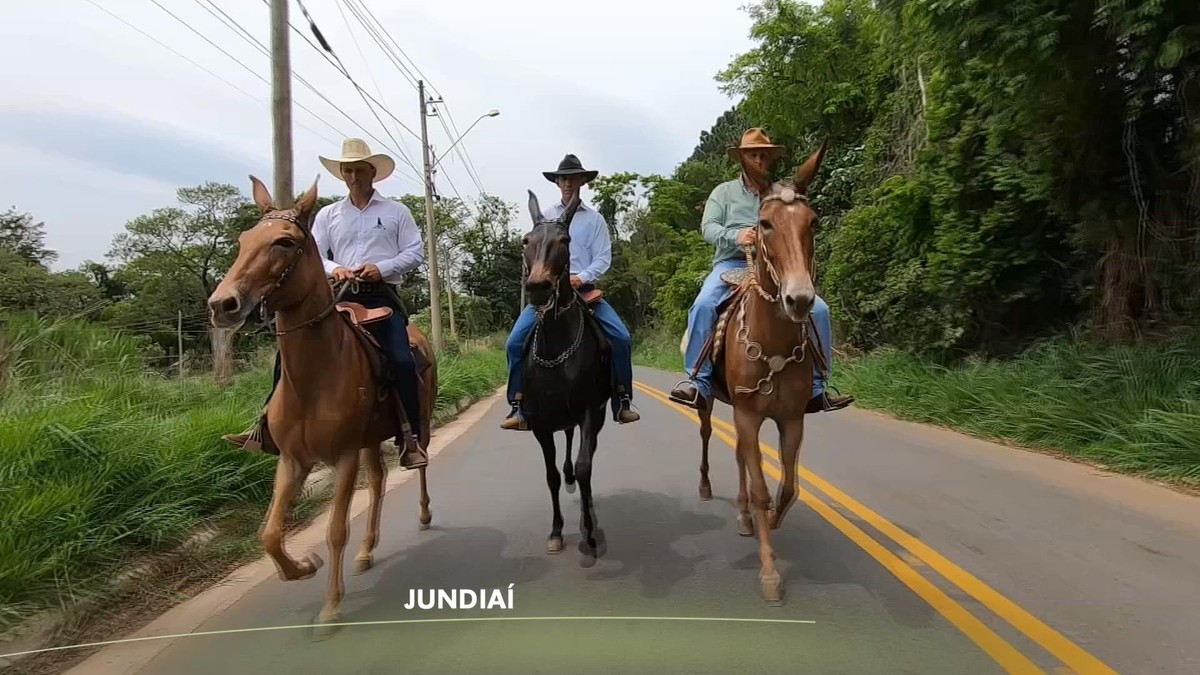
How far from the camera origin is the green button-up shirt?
5395 mm

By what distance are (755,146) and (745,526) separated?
2.74 m

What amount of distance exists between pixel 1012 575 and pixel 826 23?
22430 millimetres

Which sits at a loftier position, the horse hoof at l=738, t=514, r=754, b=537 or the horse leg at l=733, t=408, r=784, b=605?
the horse leg at l=733, t=408, r=784, b=605

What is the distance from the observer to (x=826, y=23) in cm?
2306

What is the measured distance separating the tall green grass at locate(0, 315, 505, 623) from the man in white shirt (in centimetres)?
114

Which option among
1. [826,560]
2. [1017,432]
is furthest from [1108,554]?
[1017,432]

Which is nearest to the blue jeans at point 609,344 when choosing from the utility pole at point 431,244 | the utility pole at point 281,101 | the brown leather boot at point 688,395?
the brown leather boot at point 688,395

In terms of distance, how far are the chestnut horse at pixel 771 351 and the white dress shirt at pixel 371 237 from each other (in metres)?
2.25

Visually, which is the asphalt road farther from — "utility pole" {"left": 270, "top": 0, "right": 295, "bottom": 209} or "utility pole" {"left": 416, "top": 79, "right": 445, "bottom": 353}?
"utility pole" {"left": 416, "top": 79, "right": 445, "bottom": 353}

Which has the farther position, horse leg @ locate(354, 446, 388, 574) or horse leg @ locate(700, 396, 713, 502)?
horse leg @ locate(700, 396, 713, 502)

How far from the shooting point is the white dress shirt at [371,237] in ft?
16.3

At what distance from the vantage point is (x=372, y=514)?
5.18m

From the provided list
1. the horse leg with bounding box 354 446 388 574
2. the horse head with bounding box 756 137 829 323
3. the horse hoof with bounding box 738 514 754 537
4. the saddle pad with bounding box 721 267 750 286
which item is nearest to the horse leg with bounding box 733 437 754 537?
the horse hoof with bounding box 738 514 754 537

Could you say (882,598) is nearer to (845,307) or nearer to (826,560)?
(826,560)
